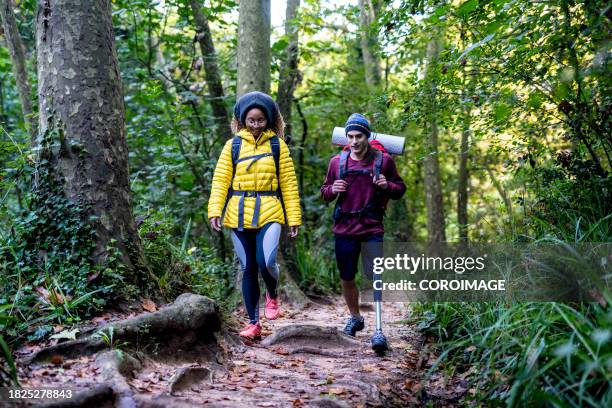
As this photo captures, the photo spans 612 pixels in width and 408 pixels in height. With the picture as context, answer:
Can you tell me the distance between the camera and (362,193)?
5.52 meters

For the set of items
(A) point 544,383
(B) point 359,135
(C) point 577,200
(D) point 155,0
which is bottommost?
(A) point 544,383

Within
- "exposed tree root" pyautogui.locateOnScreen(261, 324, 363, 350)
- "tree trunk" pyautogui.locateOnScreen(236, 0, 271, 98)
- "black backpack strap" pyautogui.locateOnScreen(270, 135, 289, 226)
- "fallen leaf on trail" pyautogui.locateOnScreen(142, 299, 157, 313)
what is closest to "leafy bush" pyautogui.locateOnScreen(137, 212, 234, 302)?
"fallen leaf on trail" pyautogui.locateOnScreen(142, 299, 157, 313)

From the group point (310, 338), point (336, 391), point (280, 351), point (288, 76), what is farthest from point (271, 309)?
point (288, 76)

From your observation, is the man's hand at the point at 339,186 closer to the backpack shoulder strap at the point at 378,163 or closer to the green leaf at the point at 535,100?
the backpack shoulder strap at the point at 378,163

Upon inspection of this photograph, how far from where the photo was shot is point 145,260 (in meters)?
5.22

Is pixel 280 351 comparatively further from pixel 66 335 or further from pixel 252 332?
pixel 66 335

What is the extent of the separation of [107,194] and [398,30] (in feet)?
12.3

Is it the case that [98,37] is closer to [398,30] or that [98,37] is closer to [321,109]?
[398,30]

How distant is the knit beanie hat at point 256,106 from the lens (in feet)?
18.5

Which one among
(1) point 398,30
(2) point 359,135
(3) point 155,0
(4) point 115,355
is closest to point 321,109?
(3) point 155,0

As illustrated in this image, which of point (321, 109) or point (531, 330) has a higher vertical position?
point (321, 109)

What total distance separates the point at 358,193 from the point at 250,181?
111 centimetres

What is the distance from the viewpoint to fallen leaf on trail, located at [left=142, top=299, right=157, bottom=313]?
4821 mm

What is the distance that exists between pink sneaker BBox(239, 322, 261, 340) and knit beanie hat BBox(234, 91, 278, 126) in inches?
84.0
